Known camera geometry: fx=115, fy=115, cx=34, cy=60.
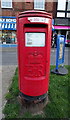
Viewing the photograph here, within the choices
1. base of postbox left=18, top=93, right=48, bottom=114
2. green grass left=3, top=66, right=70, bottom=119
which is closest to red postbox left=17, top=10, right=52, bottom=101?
base of postbox left=18, top=93, right=48, bottom=114

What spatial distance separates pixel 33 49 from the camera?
2.21 metres

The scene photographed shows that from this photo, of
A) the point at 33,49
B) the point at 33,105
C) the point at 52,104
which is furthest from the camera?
the point at 52,104

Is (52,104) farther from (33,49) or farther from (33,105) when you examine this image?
(33,49)

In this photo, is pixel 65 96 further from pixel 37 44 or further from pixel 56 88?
pixel 37 44

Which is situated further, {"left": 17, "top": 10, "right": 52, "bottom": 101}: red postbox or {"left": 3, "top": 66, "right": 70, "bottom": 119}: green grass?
{"left": 3, "top": 66, "right": 70, "bottom": 119}: green grass

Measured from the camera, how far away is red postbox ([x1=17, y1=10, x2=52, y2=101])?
2.09m

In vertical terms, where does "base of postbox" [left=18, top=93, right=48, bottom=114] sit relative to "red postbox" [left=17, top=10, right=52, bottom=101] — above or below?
below

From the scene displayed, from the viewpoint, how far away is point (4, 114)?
2.49m

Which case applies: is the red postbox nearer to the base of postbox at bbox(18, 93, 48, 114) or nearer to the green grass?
the base of postbox at bbox(18, 93, 48, 114)

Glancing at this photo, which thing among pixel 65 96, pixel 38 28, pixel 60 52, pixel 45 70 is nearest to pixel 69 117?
pixel 65 96

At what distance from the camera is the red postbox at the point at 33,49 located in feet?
6.86

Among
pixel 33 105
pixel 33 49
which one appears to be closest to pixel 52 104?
pixel 33 105

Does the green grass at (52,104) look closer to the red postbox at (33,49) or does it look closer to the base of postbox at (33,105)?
the base of postbox at (33,105)

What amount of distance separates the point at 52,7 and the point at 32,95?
1575 centimetres
